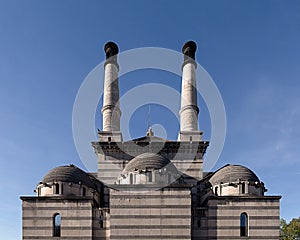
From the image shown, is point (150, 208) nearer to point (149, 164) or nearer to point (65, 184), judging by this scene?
point (149, 164)

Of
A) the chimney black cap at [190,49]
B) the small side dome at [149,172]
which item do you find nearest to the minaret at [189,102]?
the chimney black cap at [190,49]

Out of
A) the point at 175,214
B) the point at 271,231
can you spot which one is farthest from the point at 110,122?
the point at 271,231

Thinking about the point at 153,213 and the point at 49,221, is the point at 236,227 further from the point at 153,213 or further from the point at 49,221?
the point at 49,221

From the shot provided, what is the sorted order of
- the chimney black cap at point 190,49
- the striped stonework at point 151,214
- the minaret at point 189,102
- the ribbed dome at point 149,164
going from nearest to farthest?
the striped stonework at point 151,214
the ribbed dome at point 149,164
the minaret at point 189,102
the chimney black cap at point 190,49

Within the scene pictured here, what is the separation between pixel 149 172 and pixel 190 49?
46.7 ft

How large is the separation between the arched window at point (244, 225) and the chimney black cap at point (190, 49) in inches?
618

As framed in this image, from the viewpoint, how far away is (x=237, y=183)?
22094 mm

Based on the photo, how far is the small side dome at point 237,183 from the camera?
72.4 feet

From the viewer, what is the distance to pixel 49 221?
20875 mm

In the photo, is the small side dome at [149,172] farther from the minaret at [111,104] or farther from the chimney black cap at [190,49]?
the chimney black cap at [190,49]

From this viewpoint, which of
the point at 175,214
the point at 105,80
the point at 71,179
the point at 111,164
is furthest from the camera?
the point at 105,80

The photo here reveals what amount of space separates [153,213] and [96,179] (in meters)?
7.26

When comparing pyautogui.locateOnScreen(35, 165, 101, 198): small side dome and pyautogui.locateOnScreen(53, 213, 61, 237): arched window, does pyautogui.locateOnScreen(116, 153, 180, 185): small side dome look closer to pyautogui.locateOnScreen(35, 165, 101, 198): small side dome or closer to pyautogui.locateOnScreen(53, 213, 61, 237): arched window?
pyautogui.locateOnScreen(35, 165, 101, 198): small side dome

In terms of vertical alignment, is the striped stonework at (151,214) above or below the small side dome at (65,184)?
below
